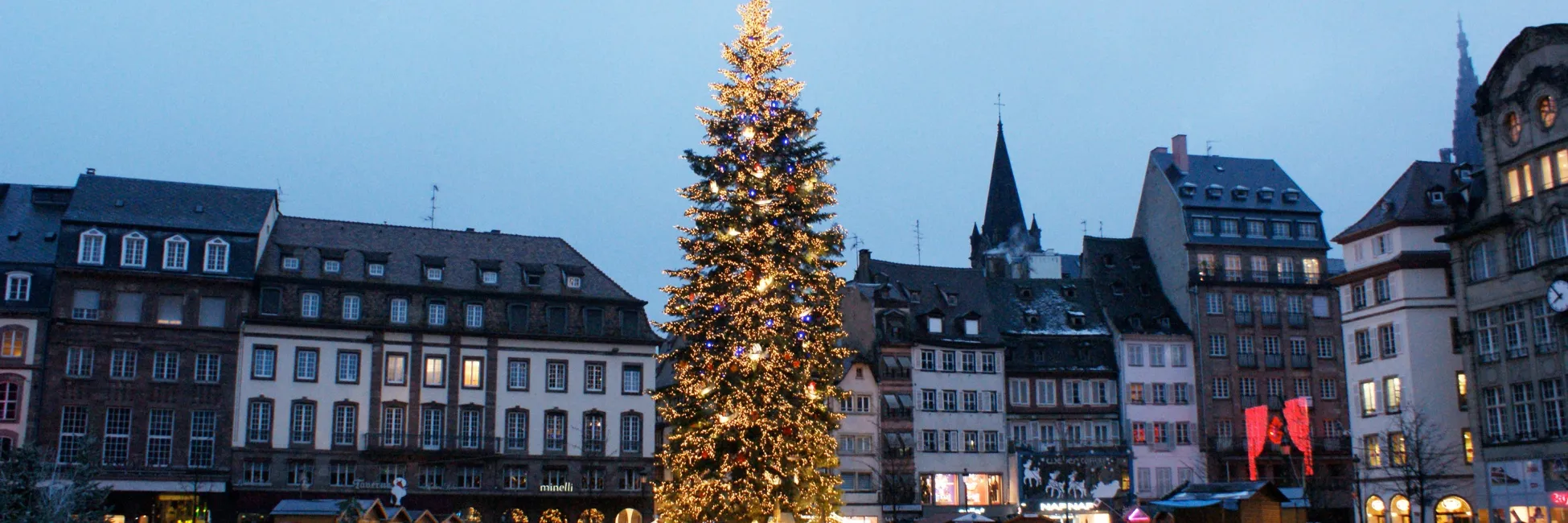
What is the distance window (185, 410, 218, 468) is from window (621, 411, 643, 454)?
16.9 m

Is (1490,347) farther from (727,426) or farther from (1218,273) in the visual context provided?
(727,426)

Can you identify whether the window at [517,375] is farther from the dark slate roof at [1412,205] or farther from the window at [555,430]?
the dark slate roof at [1412,205]

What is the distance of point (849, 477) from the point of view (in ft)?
228

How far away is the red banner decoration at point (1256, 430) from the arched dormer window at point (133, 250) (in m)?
48.6

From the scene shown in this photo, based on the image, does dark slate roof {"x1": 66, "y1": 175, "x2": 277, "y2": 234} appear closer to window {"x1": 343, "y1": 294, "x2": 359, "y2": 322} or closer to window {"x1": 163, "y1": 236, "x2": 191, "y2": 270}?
window {"x1": 163, "y1": 236, "x2": 191, "y2": 270}

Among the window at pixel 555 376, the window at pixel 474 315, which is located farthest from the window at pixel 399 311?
the window at pixel 555 376

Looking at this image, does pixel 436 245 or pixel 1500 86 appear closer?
pixel 1500 86

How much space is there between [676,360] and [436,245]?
105ft

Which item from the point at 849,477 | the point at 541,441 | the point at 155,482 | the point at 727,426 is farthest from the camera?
the point at 849,477

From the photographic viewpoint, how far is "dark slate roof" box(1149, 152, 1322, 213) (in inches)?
3083

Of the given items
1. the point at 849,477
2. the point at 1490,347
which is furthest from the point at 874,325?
the point at 1490,347

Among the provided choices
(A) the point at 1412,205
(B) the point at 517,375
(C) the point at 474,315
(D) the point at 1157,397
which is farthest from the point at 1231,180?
(C) the point at 474,315

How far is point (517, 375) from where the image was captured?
6450 centimetres

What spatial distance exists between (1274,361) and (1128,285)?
833 cm
